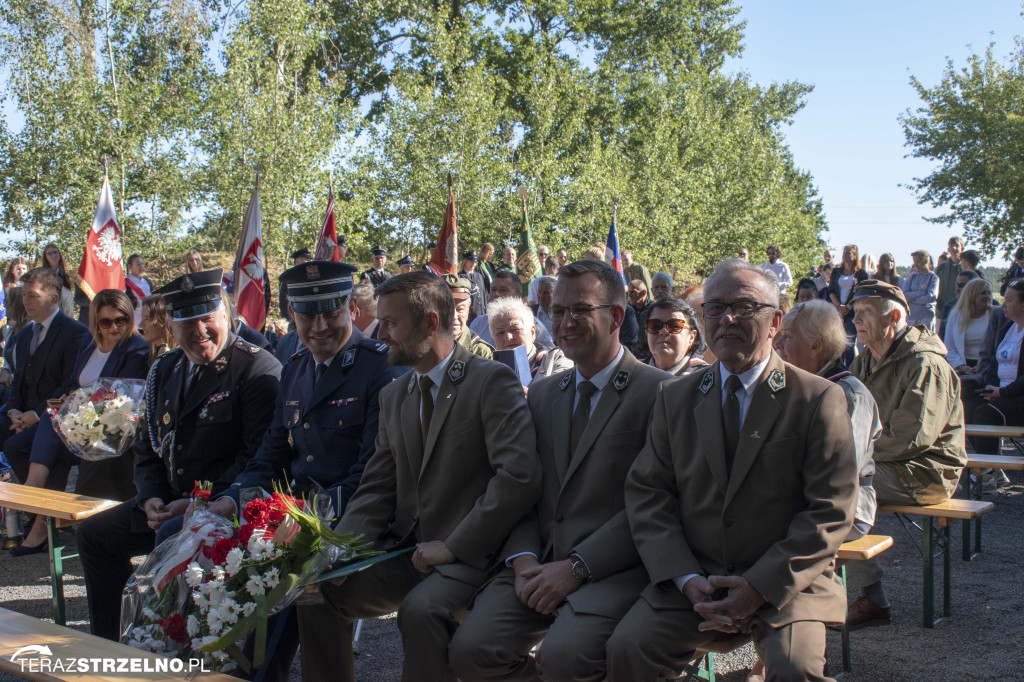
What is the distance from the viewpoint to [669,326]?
4.65m

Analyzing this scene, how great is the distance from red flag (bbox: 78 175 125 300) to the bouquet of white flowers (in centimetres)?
495

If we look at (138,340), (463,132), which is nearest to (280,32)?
(463,132)

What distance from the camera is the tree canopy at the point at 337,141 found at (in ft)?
64.2

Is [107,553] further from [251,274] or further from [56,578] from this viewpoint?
[251,274]

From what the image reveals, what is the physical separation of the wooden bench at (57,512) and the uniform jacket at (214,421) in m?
0.38

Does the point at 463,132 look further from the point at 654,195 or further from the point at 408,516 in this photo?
the point at 408,516

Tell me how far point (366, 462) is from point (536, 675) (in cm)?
125

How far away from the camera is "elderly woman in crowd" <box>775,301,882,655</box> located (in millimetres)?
3410

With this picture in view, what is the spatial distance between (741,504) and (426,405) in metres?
1.32

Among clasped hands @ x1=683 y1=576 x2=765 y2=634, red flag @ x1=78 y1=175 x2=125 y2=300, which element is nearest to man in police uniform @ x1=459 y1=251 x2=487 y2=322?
red flag @ x1=78 y1=175 x2=125 y2=300

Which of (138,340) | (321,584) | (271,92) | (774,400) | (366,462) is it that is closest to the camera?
(774,400)

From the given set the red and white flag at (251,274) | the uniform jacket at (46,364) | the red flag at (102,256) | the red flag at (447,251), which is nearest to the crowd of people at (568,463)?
the uniform jacket at (46,364)

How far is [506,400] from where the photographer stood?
10.8 ft

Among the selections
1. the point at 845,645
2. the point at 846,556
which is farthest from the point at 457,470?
the point at 845,645
